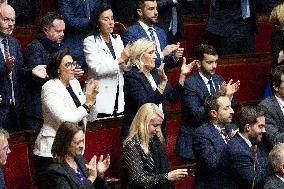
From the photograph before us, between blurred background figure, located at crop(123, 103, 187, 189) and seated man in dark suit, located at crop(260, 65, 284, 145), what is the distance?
19.4 inches

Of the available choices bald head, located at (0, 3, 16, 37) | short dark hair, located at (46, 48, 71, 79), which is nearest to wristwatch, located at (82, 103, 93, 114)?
short dark hair, located at (46, 48, 71, 79)

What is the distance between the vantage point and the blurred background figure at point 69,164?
226cm

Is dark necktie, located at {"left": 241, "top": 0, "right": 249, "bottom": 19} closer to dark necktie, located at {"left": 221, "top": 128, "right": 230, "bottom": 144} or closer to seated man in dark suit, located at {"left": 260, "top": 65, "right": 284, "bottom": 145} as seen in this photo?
seated man in dark suit, located at {"left": 260, "top": 65, "right": 284, "bottom": 145}

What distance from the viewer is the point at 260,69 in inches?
156

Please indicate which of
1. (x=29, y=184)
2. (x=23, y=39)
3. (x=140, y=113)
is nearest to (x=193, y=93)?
(x=140, y=113)

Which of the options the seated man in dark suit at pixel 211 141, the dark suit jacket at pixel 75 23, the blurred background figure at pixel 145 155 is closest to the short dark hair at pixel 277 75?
the seated man in dark suit at pixel 211 141

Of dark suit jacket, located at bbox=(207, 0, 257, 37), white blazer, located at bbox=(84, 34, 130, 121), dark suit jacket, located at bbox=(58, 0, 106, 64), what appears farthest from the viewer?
dark suit jacket, located at bbox=(207, 0, 257, 37)

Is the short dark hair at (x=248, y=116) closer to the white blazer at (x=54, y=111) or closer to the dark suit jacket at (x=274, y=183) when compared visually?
the dark suit jacket at (x=274, y=183)

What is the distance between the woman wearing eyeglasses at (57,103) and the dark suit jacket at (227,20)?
51.5 inches

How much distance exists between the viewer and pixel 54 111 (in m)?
2.59

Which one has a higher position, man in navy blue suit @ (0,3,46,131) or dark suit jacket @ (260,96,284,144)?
man in navy blue suit @ (0,3,46,131)

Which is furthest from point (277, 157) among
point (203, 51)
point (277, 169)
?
point (203, 51)

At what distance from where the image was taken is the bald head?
113 inches

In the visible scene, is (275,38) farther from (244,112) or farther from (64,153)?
(64,153)
